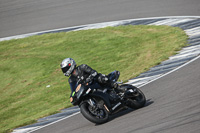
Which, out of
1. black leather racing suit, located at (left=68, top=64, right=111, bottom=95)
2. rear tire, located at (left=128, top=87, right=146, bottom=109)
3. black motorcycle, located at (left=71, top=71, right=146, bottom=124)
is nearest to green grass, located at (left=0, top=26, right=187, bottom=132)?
black leather racing suit, located at (left=68, top=64, right=111, bottom=95)

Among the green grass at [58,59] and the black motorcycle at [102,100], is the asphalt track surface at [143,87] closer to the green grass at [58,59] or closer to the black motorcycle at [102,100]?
the black motorcycle at [102,100]

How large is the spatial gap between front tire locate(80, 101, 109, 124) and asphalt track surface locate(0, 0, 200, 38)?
35.6ft

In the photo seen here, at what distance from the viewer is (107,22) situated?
1939 cm

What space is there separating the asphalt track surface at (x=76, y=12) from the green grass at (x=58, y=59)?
1.67 m

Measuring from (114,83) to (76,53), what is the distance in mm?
8460

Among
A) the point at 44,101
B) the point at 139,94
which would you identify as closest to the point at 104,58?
the point at 44,101

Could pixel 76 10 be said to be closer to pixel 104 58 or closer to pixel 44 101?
pixel 104 58

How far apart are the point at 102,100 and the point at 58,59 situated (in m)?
8.71

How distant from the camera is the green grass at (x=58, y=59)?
12.0 metres

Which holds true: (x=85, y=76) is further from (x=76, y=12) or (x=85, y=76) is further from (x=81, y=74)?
(x=76, y=12)

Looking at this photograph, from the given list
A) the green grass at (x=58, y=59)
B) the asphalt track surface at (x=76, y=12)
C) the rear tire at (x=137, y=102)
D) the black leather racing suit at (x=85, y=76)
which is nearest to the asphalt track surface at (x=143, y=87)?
the asphalt track surface at (x=76, y=12)

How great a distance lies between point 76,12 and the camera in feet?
72.6

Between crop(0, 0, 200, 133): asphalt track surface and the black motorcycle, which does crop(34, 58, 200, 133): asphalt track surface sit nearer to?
crop(0, 0, 200, 133): asphalt track surface

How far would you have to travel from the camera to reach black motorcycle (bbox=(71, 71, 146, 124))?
759 centimetres
